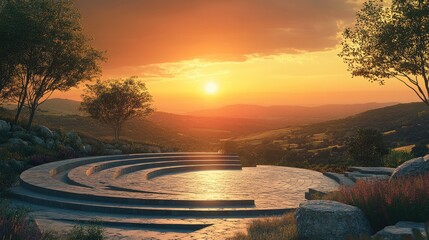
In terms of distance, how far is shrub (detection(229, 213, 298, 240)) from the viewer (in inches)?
366

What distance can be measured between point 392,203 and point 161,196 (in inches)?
353

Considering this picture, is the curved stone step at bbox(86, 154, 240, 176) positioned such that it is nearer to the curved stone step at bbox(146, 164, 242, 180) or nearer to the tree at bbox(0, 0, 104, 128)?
the curved stone step at bbox(146, 164, 242, 180)

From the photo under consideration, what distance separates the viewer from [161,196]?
52.4 feet

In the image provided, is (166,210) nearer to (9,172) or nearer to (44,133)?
(9,172)

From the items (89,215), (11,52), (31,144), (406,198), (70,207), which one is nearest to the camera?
(406,198)

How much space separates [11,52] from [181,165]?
16.1 metres

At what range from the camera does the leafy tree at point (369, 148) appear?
27.6 metres

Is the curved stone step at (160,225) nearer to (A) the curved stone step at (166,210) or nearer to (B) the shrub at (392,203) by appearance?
(A) the curved stone step at (166,210)

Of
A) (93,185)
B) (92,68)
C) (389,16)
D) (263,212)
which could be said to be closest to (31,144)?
(92,68)

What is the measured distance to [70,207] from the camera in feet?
50.4

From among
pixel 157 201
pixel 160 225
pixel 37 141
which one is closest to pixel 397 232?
pixel 160 225

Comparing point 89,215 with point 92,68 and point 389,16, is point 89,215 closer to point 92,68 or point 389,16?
point 389,16

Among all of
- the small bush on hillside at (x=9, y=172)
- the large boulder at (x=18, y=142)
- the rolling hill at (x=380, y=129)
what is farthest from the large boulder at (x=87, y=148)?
the rolling hill at (x=380, y=129)

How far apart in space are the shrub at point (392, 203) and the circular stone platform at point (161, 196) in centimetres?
389
